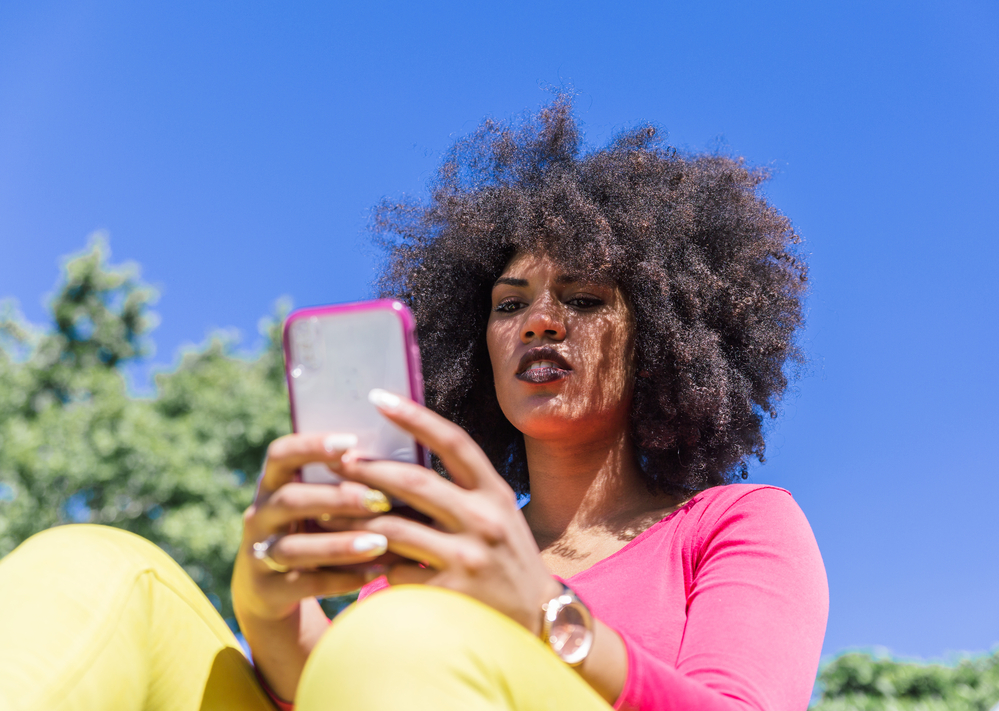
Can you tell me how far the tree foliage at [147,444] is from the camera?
11.6 metres

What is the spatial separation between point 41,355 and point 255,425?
454 centimetres

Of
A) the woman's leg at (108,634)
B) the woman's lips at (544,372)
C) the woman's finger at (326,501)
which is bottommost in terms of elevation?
the woman's leg at (108,634)

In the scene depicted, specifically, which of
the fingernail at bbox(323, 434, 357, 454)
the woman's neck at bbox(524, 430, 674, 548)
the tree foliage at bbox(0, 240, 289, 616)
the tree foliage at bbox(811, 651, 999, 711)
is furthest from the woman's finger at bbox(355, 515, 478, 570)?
the tree foliage at bbox(0, 240, 289, 616)

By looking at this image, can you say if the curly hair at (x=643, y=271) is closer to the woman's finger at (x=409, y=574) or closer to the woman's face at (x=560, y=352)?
the woman's face at (x=560, y=352)

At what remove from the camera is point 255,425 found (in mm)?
12984

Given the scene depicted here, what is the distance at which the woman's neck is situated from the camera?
278cm

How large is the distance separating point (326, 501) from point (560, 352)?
4.81 ft

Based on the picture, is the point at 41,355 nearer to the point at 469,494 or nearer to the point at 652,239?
the point at 652,239

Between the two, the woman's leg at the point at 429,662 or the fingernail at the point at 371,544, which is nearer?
the woman's leg at the point at 429,662

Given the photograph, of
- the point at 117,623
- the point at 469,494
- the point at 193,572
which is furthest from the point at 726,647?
the point at 193,572

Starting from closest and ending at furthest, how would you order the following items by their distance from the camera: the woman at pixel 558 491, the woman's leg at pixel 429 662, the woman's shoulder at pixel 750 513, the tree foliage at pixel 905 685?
1. the woman's leg at pixel 429 662
2. the woman at pixel 558 491
3. the woman's shoulder at pixel 750 513
4. the tree foliage at pixel 905 685

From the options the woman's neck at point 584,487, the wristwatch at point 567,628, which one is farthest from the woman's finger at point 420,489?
the woman's neck at point 584,487

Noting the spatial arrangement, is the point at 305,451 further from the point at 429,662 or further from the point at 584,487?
the point at 584,487

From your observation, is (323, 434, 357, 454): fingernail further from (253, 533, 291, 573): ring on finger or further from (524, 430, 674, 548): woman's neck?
(524, 430, 674, 548): woman's neck
